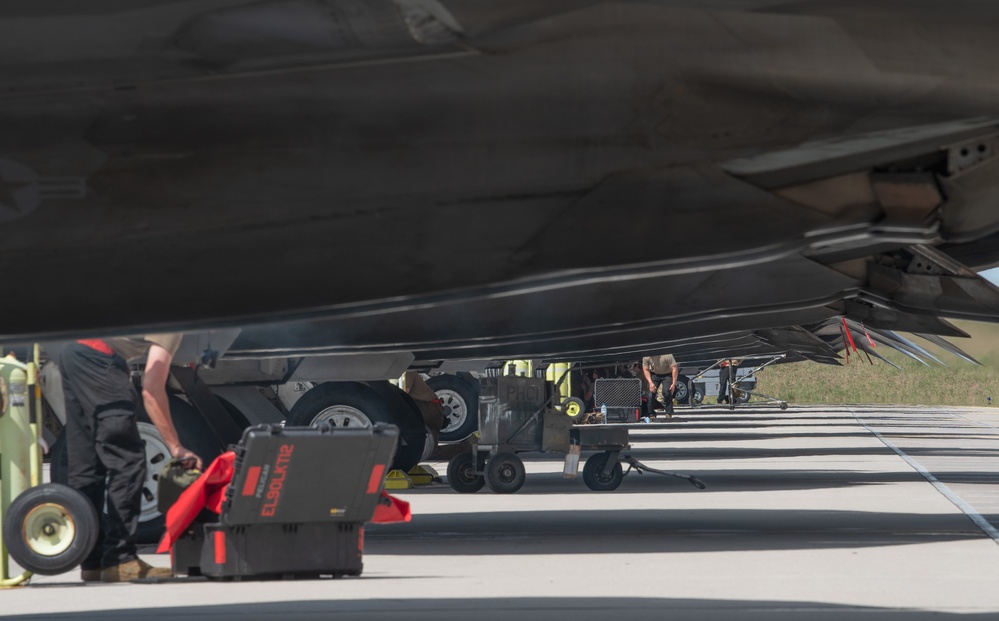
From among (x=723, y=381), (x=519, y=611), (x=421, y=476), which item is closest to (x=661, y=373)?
(x=723, y=381)

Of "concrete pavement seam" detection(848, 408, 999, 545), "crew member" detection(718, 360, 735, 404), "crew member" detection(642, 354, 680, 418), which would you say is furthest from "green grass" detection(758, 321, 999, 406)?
"concrete pavement seam" detection(848, 408, 999, 545)

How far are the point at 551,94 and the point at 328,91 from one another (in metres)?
0.69

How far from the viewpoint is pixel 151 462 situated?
30.9 ft

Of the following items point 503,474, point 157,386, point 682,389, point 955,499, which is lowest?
point 955,499

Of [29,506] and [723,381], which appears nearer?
[29,506]

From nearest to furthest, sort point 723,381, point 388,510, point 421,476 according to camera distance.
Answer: point 388,510 < point 421,476 < point 723,381

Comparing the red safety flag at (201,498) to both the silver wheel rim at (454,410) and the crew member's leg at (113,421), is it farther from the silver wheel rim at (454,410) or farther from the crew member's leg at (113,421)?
the silver wheel rim at (454,410)

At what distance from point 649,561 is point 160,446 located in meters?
3.38

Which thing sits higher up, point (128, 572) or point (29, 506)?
point (29, 506)

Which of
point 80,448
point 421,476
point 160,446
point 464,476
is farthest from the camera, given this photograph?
point 421,476

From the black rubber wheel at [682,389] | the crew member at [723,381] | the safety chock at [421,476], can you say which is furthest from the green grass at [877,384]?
the safety chock at [421,476]

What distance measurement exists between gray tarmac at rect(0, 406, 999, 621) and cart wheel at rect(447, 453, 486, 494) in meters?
0.14

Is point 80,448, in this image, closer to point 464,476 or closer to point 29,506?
point 29,506

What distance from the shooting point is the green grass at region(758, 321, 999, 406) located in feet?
222
